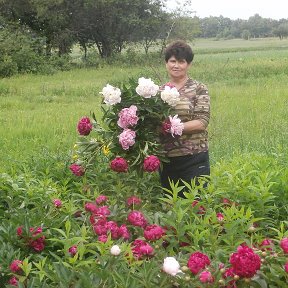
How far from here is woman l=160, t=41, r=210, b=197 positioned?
4.45m

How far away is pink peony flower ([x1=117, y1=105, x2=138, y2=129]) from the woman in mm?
444

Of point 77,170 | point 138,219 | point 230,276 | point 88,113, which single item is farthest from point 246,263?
point 88,113

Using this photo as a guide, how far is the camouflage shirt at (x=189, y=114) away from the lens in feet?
14.6

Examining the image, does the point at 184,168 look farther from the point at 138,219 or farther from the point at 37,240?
the point at 37,240

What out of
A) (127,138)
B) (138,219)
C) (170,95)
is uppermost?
(170,95)

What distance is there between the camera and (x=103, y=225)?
288 cm

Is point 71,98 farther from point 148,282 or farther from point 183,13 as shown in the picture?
point 183,13

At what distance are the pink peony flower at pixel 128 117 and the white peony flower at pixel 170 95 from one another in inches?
9.1

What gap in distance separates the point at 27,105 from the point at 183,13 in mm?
18863

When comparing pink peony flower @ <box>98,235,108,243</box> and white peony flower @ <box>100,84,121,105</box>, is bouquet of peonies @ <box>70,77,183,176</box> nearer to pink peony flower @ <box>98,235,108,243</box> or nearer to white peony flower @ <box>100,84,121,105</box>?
white peony flower @ <box>100,84,121,105</box>

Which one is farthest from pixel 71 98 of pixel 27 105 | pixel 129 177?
pixel 129 177

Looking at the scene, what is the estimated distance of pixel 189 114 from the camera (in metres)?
4.46

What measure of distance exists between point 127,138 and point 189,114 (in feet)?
2.11

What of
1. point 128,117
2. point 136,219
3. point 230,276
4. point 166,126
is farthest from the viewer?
point 166,126
